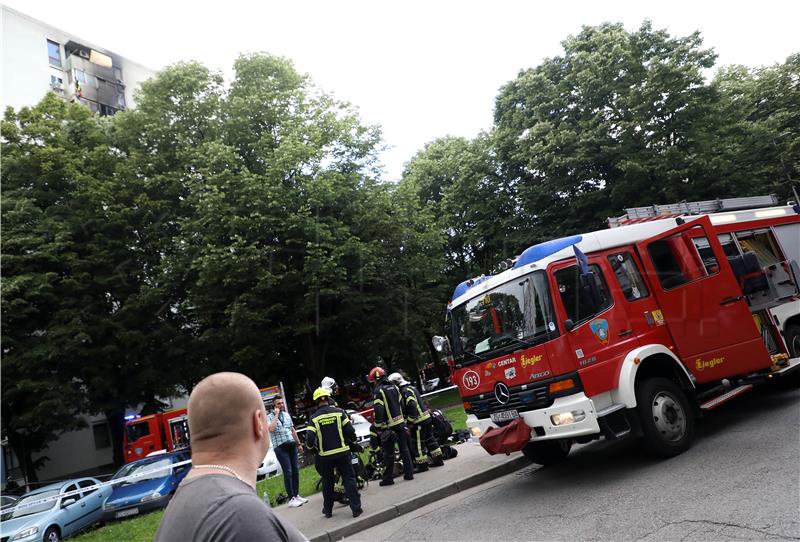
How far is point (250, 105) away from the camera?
22109 mm

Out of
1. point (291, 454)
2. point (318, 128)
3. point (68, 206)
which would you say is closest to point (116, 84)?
point (68, 206)

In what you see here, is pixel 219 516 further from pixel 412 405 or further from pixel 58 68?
pixel 58 68

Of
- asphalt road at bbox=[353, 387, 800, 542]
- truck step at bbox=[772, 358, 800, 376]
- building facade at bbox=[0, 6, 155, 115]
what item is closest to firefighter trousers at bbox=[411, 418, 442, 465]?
asphalt road at bbox=[353, 387, 800, 542]

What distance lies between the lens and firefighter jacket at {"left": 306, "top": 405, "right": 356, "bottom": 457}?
7.61 metres

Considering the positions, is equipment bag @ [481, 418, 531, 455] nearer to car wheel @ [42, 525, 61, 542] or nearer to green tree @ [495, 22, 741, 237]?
car wheel @ [42, 525, 61, 542]

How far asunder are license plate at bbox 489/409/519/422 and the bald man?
549cm

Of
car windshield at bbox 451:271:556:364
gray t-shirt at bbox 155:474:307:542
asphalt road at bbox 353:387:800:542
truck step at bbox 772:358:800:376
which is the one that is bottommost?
asphalt road at bbox 353:387:800:542

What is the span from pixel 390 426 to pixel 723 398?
494cm

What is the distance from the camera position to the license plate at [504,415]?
277 inches

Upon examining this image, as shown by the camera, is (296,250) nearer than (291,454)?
No

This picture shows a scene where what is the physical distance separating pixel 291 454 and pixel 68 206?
16.8 m

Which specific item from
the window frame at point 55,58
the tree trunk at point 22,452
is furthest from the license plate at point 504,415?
the window frame at point 55,58

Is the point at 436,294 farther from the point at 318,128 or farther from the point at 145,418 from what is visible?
the point at 145,418

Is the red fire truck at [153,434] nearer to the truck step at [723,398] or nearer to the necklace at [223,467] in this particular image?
the truck step at [723,398]
